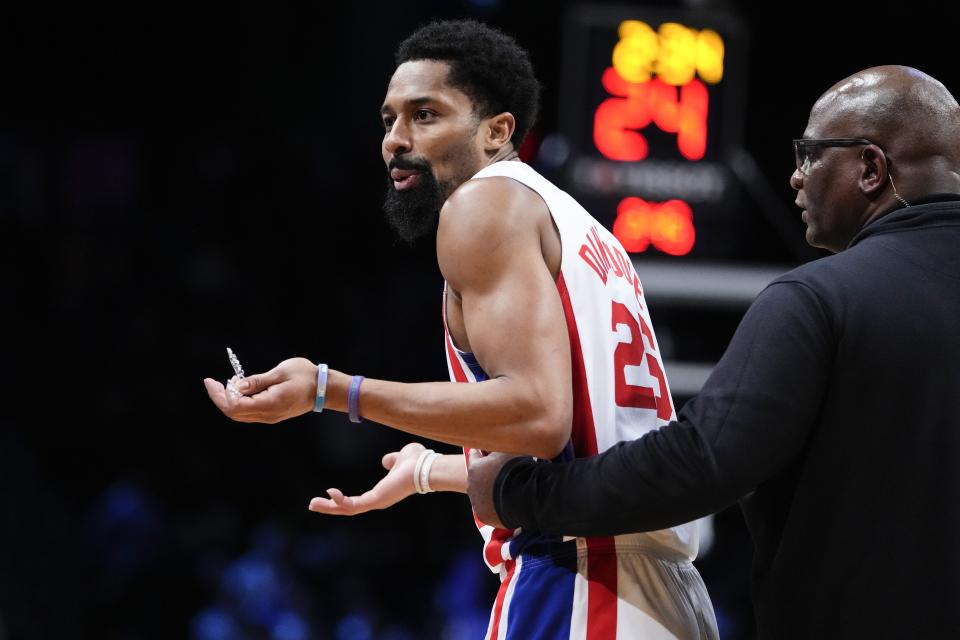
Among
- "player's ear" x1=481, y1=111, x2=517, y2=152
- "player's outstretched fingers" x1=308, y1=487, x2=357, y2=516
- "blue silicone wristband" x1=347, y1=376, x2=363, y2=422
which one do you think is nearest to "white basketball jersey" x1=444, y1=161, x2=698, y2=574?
"player's ear" x1=481, y1=111, x2=517, y2=152

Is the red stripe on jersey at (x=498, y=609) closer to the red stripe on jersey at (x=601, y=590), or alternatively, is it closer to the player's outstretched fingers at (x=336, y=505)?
the red stripe on jersey at (x=601, y=590)

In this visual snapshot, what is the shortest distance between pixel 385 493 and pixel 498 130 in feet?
3.50

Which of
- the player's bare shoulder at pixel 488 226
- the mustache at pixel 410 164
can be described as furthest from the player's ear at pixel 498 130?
the player's bare shoulder at pixel 488 226

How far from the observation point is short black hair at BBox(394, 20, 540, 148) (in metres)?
3.40

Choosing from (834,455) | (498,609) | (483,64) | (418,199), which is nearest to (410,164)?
(418,199)

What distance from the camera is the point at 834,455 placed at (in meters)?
2.54

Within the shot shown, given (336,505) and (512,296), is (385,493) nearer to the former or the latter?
(336,505)

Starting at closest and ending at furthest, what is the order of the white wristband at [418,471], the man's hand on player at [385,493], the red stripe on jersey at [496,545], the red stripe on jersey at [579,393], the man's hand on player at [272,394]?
the man's hand on player at [272,394] < the red stripe on jersey at [579,393] < the red stripe on jersey at [496,545] < the man's hand on player at [385,493] < the white wristband at [418,471]

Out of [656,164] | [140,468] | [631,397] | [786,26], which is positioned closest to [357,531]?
[140,468]

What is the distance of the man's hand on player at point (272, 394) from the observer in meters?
2.62

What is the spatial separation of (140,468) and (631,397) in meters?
7.92

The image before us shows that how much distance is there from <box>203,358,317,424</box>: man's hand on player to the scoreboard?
460cm

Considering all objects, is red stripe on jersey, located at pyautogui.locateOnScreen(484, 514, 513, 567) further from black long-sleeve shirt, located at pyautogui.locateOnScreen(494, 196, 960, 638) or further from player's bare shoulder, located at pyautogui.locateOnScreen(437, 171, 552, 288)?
player's bare shoulder, located at pyautogui.locateOnScreen(437, 171, 552, 288)

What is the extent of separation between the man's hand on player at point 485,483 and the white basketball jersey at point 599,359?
165 millimetres
